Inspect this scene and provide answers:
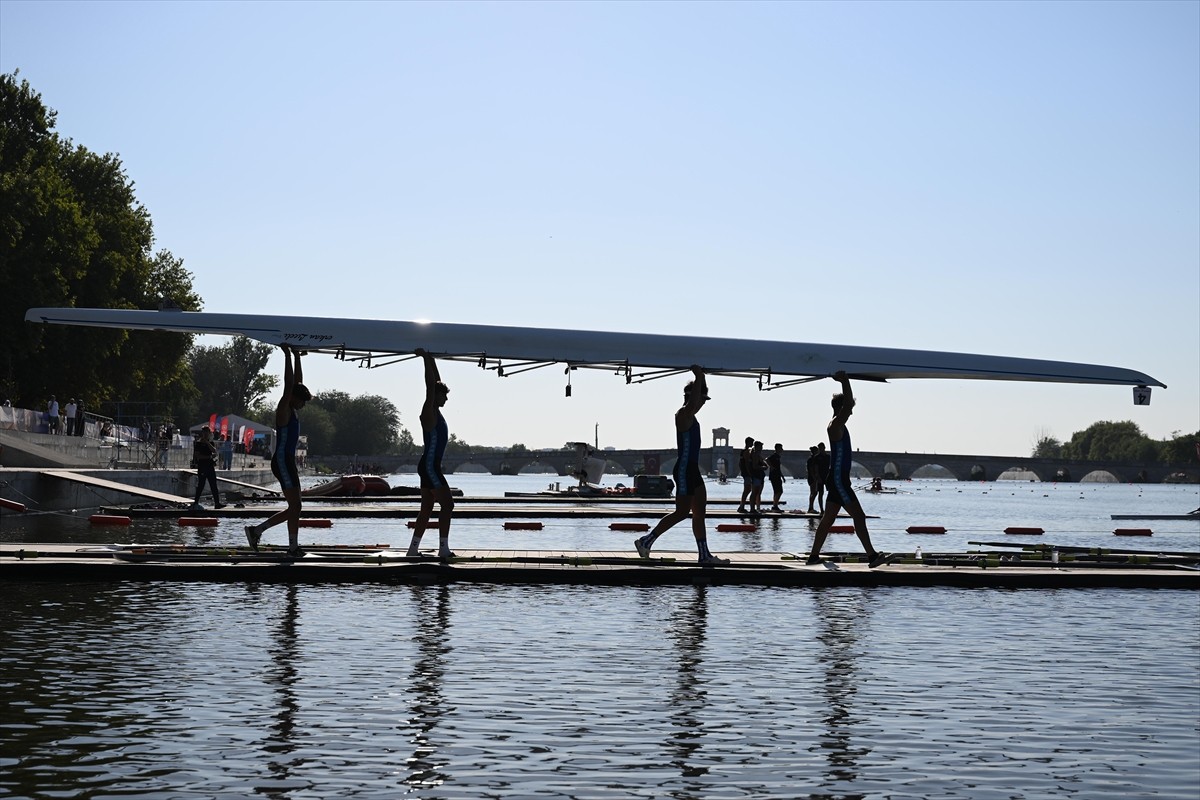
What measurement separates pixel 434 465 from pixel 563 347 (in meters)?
3.02

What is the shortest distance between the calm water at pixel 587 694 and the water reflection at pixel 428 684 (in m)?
0.03

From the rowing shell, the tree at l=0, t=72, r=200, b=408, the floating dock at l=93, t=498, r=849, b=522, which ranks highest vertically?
the tree at l=0, t=72, r=200, b=408

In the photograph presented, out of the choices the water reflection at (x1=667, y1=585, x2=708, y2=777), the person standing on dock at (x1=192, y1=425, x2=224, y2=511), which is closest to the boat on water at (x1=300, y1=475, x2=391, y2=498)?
the person standing on dock at (x1=192, y1=425, x2=224, y2=511)

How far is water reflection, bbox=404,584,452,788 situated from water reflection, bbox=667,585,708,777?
148cm

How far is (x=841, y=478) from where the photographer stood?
1930cm

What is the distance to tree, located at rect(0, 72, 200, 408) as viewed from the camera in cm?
5991

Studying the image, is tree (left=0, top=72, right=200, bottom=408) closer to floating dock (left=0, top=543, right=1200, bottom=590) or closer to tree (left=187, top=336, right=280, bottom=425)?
floating dock (left=0, top=543, right=1200, bottom=590)

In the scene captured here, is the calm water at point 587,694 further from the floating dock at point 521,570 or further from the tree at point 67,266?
the tree at point 67,266

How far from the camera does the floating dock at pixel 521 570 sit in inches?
710

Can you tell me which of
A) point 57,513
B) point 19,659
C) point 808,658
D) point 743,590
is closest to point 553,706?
point 808,658

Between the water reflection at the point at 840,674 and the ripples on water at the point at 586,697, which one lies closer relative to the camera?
the ripples on water at the point at 586,697

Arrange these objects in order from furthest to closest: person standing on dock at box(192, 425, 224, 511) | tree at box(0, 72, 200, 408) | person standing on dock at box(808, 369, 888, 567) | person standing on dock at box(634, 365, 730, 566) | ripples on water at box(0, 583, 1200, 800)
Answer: tree at box(0, 72, 200, 408) → person standing on dock at box(192, 425, 224, 511) → person standing on dock at box(808, 369, 888, 567) → person standing on dock at box(634, 365, 730, 566) → ripples on water at box(0, 583, 1200, 800)

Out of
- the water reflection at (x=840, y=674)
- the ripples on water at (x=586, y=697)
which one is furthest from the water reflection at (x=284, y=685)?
the water reflection at (x=840, y=674)

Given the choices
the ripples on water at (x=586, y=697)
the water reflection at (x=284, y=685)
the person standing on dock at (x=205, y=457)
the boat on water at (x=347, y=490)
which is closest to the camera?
the ripples on water at (x=586, y=697)
